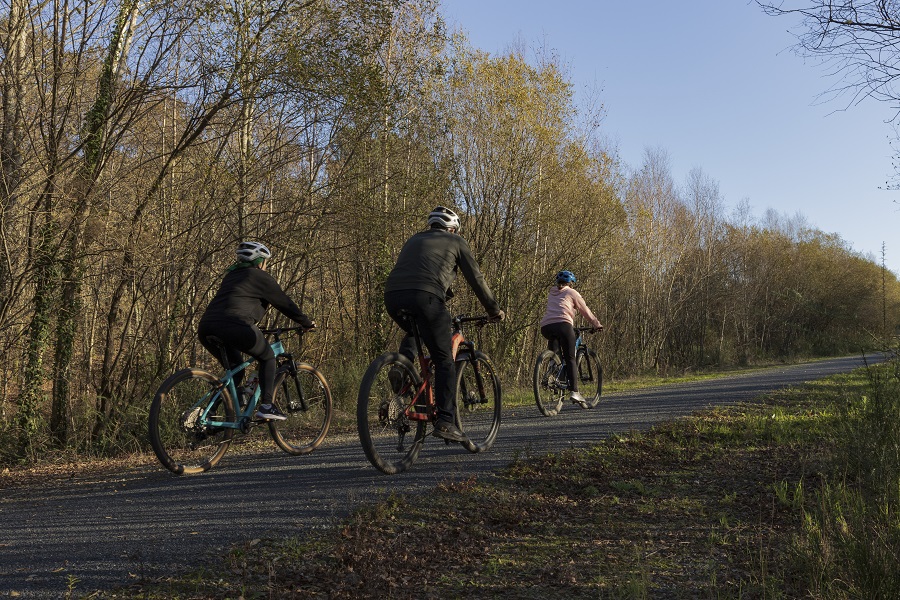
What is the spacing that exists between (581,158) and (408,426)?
616 inches

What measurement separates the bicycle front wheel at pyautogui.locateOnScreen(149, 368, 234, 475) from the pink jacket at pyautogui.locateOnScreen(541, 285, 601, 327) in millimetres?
5552

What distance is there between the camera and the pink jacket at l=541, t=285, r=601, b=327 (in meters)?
10.5

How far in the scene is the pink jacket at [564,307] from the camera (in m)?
10.5

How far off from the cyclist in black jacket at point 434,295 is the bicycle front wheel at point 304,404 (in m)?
1.84

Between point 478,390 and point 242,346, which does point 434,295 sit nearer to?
point 478,390

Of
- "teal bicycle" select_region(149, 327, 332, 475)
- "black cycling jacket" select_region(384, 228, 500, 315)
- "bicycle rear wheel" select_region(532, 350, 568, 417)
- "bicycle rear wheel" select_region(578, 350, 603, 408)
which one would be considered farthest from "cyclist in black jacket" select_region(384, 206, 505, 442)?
"bicycle rear wheel" select_region(578, 350, 603, 408)

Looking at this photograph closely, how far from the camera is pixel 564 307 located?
10570 millimetres

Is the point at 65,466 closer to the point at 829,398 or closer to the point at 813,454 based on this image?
the point at 813,454

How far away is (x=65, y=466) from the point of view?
794 centimetres

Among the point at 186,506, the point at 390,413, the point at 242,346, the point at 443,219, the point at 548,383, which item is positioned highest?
the point at 443,219

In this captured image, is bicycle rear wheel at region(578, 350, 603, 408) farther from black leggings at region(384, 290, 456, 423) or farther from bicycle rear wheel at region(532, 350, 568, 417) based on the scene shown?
black leggings at region(384, 290, 456, 423)

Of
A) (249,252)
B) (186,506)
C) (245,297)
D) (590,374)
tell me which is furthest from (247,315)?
(590,374)

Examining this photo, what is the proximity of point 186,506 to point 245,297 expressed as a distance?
217 cm

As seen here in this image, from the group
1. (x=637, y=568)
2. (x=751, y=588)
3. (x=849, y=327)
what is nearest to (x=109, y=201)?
(x=637, y=568)
